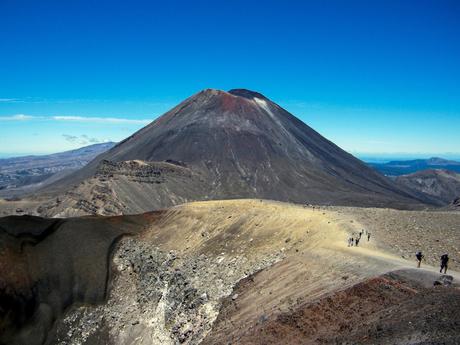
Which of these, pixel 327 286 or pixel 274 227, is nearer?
pixel 327 286

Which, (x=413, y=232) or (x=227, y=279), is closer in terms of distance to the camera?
(x=413, y=232)

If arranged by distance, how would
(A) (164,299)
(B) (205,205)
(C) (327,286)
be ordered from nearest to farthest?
(C) (327,286) < (A) (164,299) < (B) (205,205)

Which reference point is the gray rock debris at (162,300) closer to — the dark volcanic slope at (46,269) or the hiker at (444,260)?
the dark volcanic slope at (46,269)

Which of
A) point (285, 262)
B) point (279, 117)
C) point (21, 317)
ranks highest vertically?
point (279, 117)

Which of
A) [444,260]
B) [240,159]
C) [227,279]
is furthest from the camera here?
[240,159]

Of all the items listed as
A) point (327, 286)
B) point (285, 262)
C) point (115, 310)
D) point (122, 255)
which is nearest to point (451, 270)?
point (327, 286)

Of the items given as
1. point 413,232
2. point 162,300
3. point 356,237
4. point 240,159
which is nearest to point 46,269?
point 162,300

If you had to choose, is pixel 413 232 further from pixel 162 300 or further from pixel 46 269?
pixel 46 269

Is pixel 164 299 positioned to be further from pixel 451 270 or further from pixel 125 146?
pixel 125 146
